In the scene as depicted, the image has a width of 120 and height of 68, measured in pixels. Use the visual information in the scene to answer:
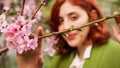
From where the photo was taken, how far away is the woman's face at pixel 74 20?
1459mm

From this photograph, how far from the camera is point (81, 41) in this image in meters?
1.48

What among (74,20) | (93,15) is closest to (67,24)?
(74,20)

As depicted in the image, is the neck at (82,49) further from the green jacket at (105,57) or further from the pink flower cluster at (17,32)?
the pink flower cluster at (17,32)

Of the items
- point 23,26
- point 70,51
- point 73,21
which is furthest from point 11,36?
point 70,51

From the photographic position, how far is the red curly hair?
1.50m

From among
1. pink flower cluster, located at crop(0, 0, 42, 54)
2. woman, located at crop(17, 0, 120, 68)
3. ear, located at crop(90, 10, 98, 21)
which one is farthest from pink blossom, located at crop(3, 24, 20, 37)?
ear, located at crop(90, 10, 98, 21)

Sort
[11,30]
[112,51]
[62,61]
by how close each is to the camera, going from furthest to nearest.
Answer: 1. [62,61]
2. [112,51]
3. [11,30]

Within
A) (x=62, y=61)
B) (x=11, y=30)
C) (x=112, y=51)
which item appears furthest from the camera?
(x=62, y=61)

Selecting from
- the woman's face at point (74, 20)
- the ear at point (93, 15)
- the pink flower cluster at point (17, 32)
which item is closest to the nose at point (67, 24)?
the woman's face at point (74, 20)

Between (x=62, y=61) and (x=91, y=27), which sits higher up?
(x=91, y=27)

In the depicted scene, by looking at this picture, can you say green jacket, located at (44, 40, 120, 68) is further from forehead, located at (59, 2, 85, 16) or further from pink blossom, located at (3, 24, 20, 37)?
pink blossom, located at (3, 24, 20, 37)

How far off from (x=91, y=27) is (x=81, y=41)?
3.3 inches

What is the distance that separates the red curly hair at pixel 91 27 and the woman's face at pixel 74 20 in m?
0.02

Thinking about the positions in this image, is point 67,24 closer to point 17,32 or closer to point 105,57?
point 105,57
